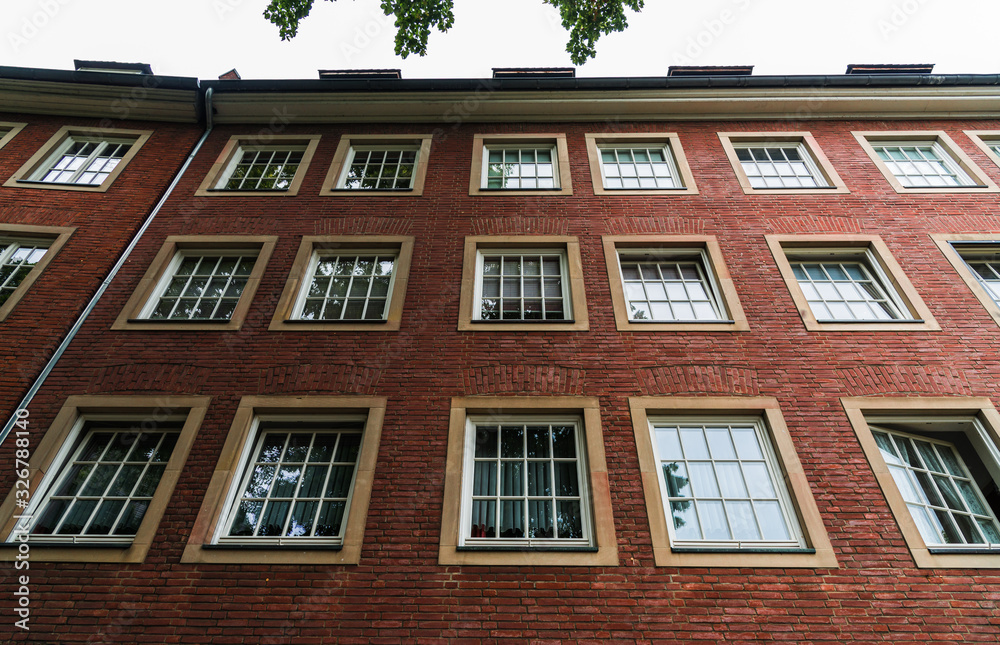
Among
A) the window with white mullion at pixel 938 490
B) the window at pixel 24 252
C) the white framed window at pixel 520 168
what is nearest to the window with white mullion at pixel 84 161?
the window at pixel 24 252

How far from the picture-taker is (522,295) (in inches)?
354

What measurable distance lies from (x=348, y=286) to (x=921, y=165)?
1165 centimetres

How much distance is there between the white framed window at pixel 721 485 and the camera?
6109mm

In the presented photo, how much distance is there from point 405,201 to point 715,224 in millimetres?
5647

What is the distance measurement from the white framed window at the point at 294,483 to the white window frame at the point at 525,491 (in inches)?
53.2

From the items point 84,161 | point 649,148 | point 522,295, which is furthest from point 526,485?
point 84,161

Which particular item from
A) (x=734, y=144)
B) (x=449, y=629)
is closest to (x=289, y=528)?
(x=449, y=629)

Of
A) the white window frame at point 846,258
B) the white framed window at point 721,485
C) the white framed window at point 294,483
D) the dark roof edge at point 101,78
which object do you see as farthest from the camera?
the dark roof edge at point 101,78

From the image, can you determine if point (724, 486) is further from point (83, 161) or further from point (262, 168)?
point (83, 161)

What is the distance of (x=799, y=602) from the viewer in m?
5.45

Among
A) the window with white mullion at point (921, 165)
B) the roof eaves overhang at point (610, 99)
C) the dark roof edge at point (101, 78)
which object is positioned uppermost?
the dark roof edge at point (101, 78)

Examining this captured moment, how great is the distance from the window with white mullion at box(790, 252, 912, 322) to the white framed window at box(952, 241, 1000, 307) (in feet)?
5.22

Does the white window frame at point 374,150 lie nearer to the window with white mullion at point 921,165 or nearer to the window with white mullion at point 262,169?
the window with white mullion at point 262,169

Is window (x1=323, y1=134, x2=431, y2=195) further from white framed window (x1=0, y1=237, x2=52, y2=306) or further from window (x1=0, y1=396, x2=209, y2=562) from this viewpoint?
window (x1=0, y1=396, x2=209, y2=562)
